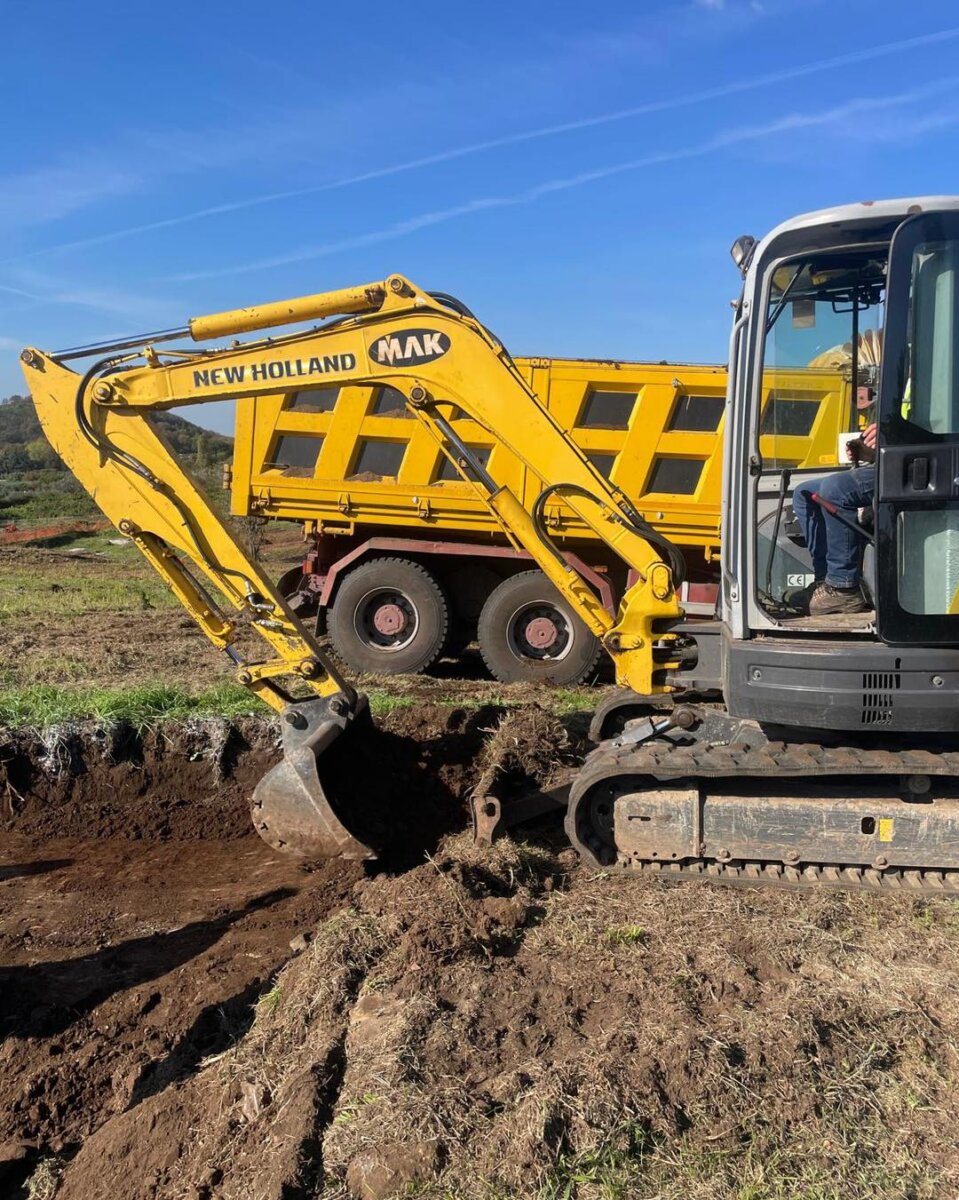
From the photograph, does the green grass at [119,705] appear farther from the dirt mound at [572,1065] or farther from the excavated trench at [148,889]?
the dirt mound at [572,1065]

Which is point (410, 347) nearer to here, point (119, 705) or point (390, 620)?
point (119, 705)

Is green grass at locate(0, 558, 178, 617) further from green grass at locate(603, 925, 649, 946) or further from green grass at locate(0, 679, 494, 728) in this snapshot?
green grass at locate(603, 925, 649, 946)

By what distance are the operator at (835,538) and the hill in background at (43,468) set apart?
15.7 m

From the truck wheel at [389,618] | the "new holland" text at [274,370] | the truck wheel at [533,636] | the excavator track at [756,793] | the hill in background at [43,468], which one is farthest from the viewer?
the hill in background at [43,468]

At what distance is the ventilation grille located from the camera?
13.4ft

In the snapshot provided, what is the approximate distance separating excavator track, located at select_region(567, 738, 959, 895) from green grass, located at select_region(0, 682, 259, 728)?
2.85 m

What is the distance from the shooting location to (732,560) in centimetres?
455

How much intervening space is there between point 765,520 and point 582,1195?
3090 mm

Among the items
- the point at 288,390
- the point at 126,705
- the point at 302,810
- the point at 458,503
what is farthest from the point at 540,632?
the point at 302,810

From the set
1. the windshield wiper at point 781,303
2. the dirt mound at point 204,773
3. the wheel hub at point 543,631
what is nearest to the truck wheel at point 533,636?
the wheel hub at point 543,631

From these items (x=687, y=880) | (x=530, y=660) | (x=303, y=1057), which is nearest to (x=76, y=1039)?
(x=303, y=1057)

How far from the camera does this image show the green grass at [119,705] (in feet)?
20.9

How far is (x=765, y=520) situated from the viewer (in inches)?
183

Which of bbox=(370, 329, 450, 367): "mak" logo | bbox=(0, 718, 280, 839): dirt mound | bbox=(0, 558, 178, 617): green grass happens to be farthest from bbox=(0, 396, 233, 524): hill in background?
bbox=(370, 329, 450, 367): "mak" logo
